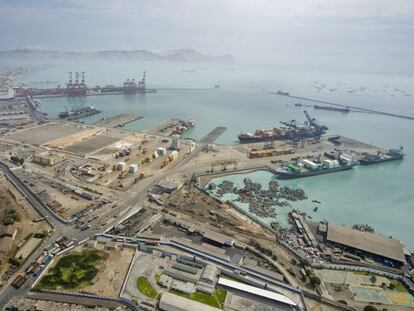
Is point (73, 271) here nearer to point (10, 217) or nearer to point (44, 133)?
point (10, 217)

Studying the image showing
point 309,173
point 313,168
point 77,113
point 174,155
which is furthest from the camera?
point 77,113

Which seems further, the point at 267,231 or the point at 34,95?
the point at 34,95

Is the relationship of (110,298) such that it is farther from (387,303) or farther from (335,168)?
(335,168)

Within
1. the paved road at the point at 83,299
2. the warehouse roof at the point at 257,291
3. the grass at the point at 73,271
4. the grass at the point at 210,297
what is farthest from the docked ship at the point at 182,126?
the paved road at the point at 83,299

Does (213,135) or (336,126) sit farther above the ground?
(336,126)

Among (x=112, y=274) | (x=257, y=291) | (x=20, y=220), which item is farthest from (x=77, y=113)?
(x=257, y=291)

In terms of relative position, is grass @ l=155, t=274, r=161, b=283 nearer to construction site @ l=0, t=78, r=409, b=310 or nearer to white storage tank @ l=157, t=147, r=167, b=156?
construction site @ l=0, t=78, r=409, b=310

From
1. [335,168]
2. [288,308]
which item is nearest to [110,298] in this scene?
[288,308]
